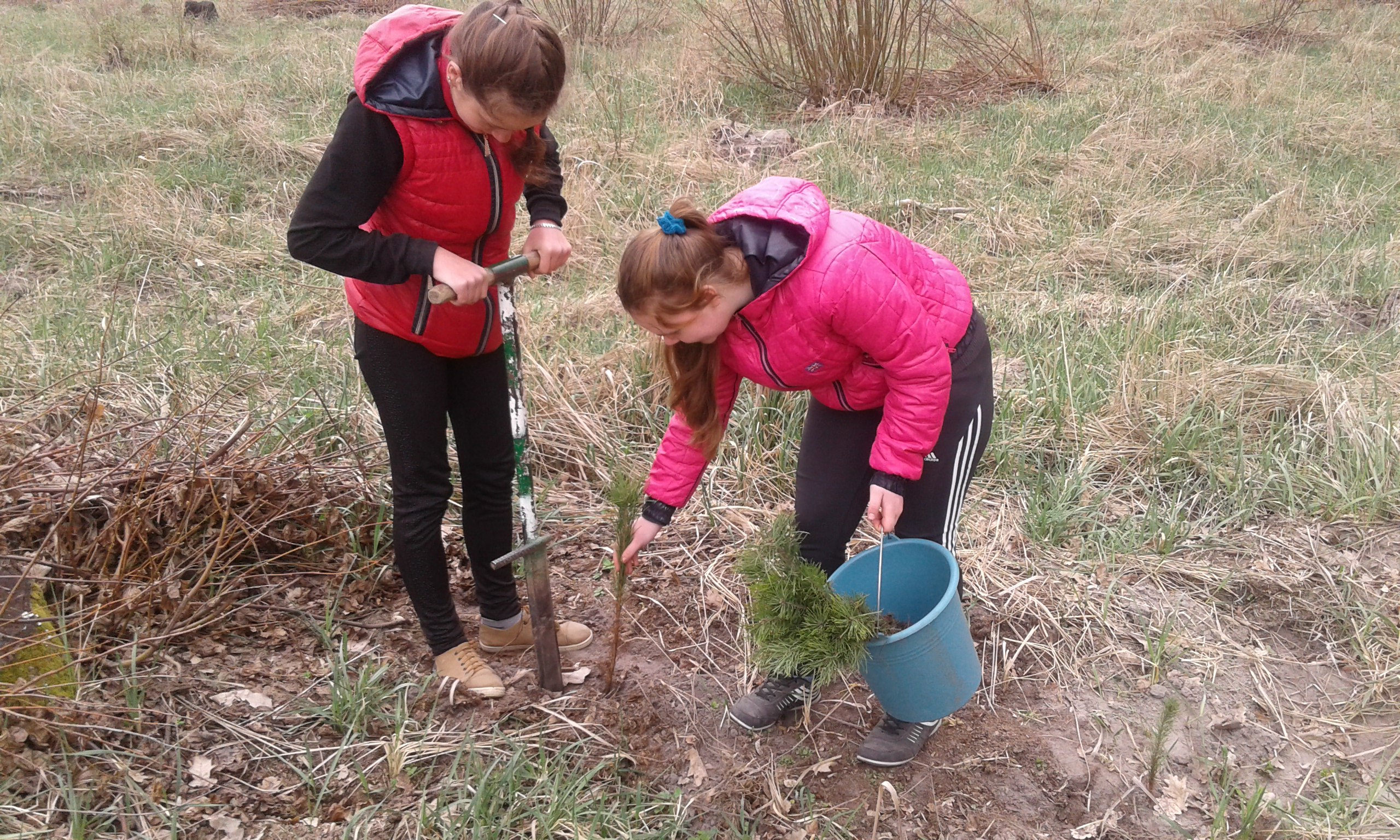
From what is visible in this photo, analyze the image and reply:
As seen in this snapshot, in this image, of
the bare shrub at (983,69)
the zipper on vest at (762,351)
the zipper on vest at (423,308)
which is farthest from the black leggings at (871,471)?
the bare shrub at (983,69)

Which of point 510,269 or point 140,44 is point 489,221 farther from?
point 140,44

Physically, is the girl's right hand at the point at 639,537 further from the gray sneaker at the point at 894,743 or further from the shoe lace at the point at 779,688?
the gray sneaker at the point at 894,743

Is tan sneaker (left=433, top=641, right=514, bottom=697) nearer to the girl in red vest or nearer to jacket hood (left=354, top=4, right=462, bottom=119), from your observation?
the girl in red vest

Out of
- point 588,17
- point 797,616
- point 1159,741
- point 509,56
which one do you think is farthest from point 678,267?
point 588,17

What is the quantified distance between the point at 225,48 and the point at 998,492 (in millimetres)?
8574

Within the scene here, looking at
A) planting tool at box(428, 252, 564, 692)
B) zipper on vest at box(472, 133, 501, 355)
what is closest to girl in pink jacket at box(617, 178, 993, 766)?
planting tool at box(428, 252, 564, 692)

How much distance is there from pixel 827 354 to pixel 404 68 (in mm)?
925

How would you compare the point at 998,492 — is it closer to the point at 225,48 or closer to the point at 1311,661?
the point at 1311,661

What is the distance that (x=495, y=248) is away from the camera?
2.00 m

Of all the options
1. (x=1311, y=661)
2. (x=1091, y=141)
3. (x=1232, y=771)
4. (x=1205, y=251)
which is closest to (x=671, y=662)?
(x=1232, y=771)

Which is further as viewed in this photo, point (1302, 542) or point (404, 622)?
point (1302, 542)

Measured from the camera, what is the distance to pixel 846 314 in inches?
69.3

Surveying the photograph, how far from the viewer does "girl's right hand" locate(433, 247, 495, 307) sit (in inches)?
68.2

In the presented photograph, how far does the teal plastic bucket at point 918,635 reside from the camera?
6.06 ft
